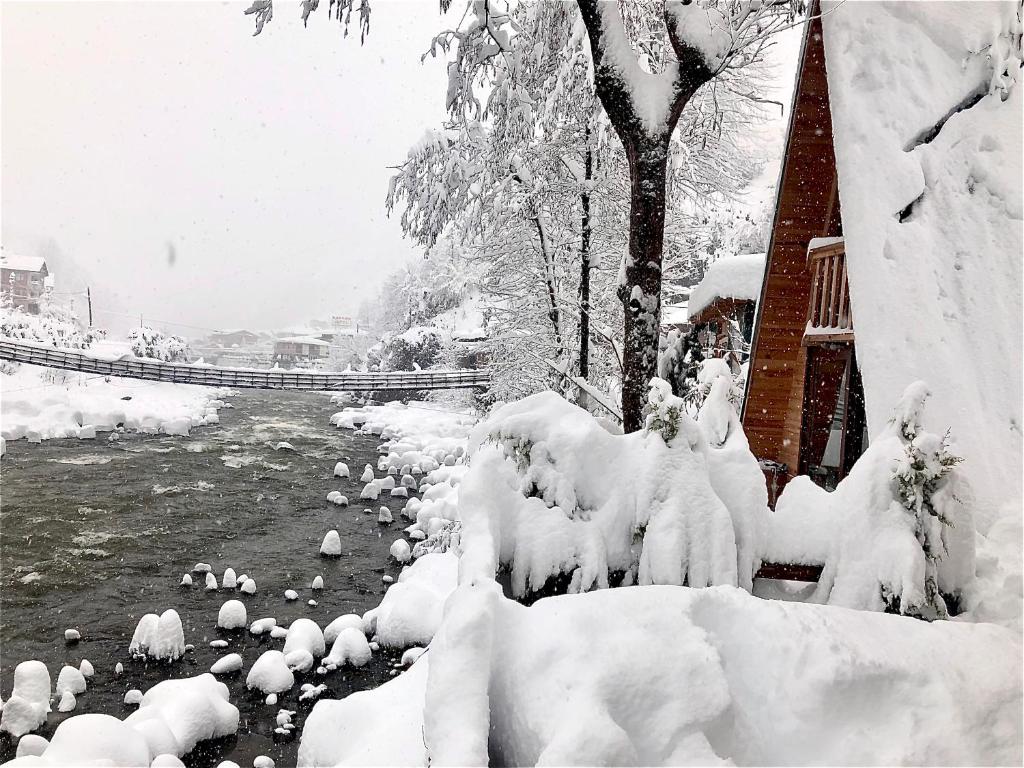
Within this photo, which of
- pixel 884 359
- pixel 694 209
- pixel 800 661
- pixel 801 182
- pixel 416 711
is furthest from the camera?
pixel 694 209

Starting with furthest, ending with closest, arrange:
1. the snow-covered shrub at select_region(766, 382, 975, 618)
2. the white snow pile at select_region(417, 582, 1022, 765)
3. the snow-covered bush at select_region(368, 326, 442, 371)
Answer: the snow-covered bush at select_region(368, 326, 442, 371) < the snow-covered shrub at select_region(766, 382, 975, 618) < the white snow pile at select_region(417, 582, 1022, 765)

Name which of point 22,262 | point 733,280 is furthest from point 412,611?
point 22,262

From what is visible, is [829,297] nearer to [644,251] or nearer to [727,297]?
[644,251]

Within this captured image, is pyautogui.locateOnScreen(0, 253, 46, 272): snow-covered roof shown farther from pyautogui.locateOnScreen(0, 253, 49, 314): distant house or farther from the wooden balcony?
the wooden balcony

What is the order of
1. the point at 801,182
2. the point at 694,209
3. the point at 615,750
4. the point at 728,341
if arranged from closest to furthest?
the point at 615,750 → the point at 801,182 → the point at 694,209 → the point at 728,341

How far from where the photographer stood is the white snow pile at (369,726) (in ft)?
13.0

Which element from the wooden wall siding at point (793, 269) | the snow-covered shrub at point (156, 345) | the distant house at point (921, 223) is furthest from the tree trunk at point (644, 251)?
the snow-covered shrub at point (156, 345)

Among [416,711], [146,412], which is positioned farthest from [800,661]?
[146,412]

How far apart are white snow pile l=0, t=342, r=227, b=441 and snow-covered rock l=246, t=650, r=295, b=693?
16.6 meters

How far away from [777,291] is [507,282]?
203 inches

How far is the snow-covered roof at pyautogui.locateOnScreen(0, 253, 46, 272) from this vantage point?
48188 millimetres

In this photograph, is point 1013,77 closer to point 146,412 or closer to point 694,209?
point 694,209

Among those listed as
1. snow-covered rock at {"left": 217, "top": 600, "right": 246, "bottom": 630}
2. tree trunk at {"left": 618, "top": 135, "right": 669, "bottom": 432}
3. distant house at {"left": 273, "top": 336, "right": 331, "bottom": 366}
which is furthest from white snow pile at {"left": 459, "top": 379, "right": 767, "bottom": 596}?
distant house at {"left": 273, "top": 336, "right": 331, "bottom": 366}

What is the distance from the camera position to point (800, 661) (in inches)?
80.1
